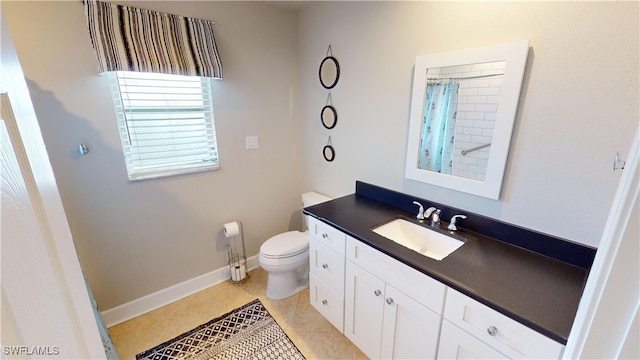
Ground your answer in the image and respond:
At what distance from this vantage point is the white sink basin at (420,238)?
56.1 inches

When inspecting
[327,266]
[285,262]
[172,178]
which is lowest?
[285,262]

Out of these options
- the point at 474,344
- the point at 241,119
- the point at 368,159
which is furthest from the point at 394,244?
the point at 241,119

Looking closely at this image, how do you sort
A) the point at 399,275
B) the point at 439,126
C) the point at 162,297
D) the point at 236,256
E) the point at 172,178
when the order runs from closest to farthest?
the point at 399,275, the point at 439,126, the point at 172,178, the point at 162,297, the point at 236,256

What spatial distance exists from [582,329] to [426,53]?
1415 mm

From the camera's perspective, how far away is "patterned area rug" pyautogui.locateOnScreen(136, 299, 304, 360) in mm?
1636

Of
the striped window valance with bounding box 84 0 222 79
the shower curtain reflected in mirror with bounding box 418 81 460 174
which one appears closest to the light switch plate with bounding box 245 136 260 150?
the striped window valance with bounding box 84 0 222 79

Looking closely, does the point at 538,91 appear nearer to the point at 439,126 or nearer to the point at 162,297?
the point at 439,126

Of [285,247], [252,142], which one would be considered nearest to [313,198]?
[285,247]

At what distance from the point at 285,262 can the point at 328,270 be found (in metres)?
0.42

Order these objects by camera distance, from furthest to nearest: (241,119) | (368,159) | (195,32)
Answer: (241,119), (368,159), (195,32)

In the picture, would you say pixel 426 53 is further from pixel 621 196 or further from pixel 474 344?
pixel 474 344

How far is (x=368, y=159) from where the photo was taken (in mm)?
1919

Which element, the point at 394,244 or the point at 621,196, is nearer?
the point at 621,196

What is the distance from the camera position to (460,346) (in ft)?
3.43
